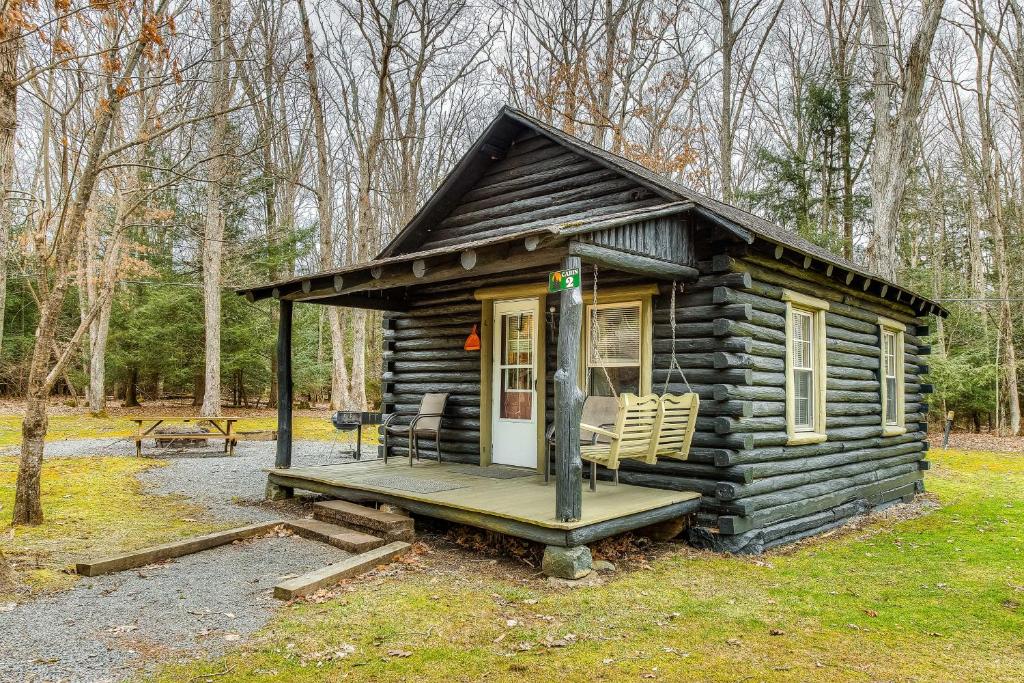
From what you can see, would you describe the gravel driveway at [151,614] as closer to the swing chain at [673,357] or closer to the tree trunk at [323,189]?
the swing chain at [673,357]

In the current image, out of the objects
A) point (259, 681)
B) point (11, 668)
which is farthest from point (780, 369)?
point (11, 668)

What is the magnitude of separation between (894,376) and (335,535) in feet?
29.3

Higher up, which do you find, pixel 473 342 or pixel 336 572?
pixel 473 342

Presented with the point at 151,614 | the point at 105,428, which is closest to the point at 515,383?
the point at 151,614

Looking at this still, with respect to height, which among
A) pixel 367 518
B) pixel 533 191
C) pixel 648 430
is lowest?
pixel 367 518

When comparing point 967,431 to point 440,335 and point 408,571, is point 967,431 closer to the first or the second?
point 440,335

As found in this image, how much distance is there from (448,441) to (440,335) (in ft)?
5.05

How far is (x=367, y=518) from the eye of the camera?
6449 mm

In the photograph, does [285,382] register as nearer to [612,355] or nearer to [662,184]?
[612,355]

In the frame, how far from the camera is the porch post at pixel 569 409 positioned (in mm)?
5242

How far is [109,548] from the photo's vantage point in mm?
5914

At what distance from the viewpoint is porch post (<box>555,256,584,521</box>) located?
524 centimetres

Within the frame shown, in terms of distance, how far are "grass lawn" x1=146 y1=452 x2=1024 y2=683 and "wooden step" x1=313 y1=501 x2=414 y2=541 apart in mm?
606

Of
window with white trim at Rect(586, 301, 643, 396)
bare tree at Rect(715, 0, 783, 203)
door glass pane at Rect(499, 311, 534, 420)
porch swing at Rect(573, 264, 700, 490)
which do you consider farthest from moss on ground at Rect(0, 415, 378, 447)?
bare tree at Rect(715, 0, 783, 203)
